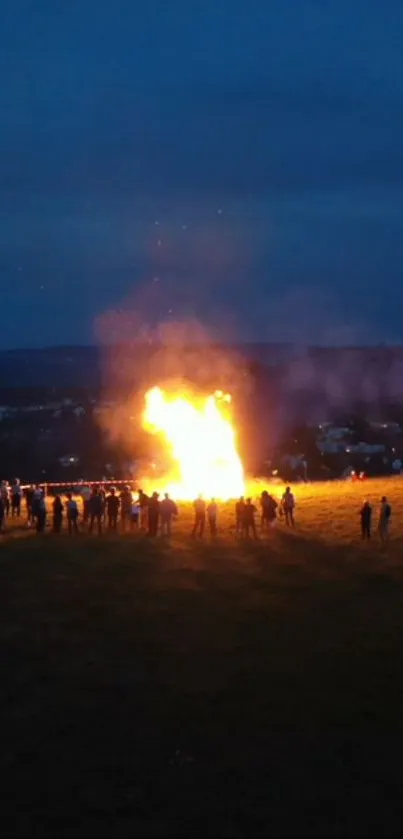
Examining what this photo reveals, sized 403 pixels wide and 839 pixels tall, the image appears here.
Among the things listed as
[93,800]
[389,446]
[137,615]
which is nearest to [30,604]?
[137,615]

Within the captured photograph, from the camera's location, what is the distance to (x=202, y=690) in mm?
18562

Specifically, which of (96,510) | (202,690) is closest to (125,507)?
(96,510)

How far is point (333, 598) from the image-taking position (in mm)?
24234

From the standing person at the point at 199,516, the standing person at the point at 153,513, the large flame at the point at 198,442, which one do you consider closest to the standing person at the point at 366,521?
the standing person at the point at 199,516

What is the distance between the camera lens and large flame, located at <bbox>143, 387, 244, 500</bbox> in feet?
147

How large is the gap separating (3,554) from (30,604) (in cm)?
534

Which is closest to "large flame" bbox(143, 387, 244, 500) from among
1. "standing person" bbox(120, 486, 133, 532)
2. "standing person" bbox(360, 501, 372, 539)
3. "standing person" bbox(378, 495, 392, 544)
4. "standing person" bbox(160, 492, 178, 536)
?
"standing person" bbox(120, 486, 133, 532)

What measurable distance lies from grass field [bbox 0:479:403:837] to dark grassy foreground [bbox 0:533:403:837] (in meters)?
0.03

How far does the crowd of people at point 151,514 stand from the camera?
31.2 metres

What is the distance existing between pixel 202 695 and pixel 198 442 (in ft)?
99.4

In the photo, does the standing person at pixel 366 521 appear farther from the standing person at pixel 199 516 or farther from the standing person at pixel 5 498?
the standing person at pixel 5 498

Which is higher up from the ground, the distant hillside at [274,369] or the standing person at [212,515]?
the distant hillside at [274,369]

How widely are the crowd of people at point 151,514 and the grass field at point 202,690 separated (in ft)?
4.80

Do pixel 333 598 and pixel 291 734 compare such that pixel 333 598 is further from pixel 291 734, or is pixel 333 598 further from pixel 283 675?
pixel 291 734
